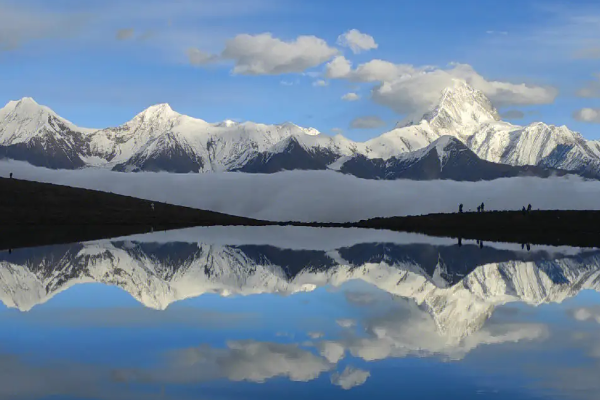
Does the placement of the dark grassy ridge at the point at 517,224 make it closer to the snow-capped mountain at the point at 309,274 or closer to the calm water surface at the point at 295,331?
the snow-capped mountain at the point at 309,274

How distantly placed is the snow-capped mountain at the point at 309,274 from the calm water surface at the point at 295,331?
0.20 meters

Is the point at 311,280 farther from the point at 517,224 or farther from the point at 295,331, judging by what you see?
the point at 517,224

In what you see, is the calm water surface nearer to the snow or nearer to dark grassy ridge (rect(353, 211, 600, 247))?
the snow

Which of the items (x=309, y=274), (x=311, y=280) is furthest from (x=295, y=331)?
(x=309, y=274)

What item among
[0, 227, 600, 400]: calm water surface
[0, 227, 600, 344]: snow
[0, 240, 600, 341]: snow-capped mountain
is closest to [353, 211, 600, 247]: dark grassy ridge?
[0, 240, 600, 341]: snow-capped mountain

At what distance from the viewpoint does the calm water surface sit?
2473 centimetres

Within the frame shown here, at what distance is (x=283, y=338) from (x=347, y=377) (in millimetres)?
7212

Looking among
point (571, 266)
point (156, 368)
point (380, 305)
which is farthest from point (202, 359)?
point (571, 266)

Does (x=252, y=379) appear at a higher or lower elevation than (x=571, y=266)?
lower

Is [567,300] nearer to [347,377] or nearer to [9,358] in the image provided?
[347,377]

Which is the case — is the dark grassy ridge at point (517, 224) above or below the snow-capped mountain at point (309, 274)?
above

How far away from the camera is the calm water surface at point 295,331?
81.1 ft

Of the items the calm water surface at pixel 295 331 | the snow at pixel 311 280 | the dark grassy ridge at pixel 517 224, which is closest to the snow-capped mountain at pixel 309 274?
the snow at pixel 311 280

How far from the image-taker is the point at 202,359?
92.2 feet
